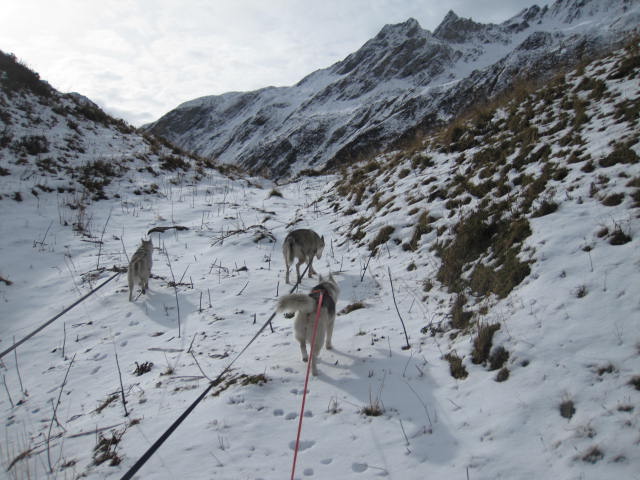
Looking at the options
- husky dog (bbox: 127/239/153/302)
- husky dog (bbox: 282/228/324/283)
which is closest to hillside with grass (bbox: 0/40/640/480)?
husky dog (bbox: 127/239/153/302)

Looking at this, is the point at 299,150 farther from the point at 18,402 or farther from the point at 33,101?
the point at 18,402

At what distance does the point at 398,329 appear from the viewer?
183 inches

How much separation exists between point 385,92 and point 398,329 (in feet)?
238

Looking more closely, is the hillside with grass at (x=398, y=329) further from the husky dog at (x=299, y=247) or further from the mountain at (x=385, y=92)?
the mountain at (x=385, y=92)

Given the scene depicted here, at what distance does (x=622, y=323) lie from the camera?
9.66ft

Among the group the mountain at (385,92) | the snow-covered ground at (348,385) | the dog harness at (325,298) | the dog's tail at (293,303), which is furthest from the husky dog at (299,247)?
the mountain at (385,92)

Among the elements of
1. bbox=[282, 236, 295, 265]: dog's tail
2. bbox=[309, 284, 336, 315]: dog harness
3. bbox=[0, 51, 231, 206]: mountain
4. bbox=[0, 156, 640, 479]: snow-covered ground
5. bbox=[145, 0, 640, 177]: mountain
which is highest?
bbox=[145, 0, 640, 177]: mountain

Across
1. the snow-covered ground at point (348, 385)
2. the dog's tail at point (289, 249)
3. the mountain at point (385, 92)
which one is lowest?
the snow-covered ground at point (348, 385)

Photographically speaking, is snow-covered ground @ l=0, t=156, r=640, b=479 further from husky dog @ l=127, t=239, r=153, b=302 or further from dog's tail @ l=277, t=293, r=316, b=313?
dog's tail @ l=277, t=293, r=316, b=313

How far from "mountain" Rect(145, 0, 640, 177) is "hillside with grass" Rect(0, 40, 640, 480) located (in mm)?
31276

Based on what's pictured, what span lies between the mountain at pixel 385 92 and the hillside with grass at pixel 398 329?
31.3m

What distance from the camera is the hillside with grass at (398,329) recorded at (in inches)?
107

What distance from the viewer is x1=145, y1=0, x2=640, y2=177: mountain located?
170ft

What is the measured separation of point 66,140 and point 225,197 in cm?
751
